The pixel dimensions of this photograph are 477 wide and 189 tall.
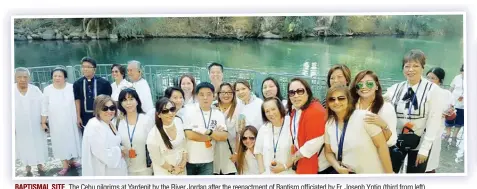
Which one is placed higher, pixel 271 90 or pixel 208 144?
pixel 271 90

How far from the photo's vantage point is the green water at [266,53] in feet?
13.0

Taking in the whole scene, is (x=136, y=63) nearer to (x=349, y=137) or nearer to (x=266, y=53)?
(x=266, y=53)

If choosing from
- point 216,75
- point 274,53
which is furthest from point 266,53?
point 216,75

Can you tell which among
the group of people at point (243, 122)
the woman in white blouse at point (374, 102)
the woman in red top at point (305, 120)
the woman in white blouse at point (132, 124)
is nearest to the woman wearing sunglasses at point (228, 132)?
the group of people at point (243, 122)

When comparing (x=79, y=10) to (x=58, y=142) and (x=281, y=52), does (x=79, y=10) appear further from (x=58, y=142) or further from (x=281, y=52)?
(x=281, y=52)

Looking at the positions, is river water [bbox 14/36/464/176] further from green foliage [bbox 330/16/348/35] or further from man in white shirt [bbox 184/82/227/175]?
man in white shirt [bbox 184/82/227/175]

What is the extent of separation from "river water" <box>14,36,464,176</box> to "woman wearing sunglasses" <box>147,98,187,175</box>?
1.42ft

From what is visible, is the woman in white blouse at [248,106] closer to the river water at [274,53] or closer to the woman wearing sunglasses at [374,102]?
the river water at [274,53]

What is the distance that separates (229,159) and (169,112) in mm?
621

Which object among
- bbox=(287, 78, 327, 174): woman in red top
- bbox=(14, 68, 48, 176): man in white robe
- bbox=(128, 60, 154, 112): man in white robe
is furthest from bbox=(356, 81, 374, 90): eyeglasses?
bbox=(14, 68, 48, 176): man in white robe

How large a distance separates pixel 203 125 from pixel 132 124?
1.81ft

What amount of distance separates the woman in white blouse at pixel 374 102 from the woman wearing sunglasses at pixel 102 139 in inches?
73.0

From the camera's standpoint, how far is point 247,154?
3.86 metres

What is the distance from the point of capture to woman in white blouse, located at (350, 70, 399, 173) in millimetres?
3715
